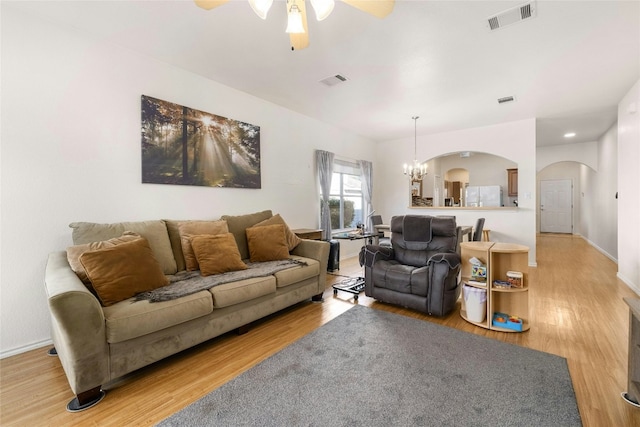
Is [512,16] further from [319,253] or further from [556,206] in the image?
[556,206]

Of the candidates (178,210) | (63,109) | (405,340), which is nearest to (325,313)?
(405,340)

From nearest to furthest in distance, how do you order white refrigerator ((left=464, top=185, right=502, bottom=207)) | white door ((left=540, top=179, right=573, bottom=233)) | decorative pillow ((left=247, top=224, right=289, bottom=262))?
decorative pillow ((left=247, top=224, right=289, bottom=262)) < white refrigerator ((left=464, top=185, right=502, bottom=207)) < white door ((left=540, top=179, right=573, bottom=233))

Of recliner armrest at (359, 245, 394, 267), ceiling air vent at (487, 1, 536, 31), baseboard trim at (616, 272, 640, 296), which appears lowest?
baseboard trim at (616, 272, 640, 296)

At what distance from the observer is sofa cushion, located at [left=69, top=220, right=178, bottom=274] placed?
238 cm

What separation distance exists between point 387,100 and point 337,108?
0.83 m

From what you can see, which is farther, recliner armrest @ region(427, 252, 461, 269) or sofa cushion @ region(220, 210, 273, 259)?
sofa cushion @ region(220, 210, 273, 259)

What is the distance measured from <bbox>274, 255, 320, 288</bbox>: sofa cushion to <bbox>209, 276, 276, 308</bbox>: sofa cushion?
0.10 metres

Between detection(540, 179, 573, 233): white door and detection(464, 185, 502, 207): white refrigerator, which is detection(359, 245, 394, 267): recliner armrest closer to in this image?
detection(464, 185, 502, 207): white refrigerator

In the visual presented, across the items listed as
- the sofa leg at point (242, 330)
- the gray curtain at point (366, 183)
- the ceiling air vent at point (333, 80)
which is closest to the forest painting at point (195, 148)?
the ceiling air vent at point (333, 80)

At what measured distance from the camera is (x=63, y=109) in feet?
8.18

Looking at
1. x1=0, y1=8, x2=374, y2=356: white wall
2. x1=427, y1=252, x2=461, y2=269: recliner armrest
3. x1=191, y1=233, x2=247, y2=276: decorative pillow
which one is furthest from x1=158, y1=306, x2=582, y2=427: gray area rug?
x1=0, y1=8, x2=374, y2=356: white wall

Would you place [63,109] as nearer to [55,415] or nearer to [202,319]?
[202,319]

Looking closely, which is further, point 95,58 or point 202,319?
point 95,58

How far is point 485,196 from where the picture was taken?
830cm
